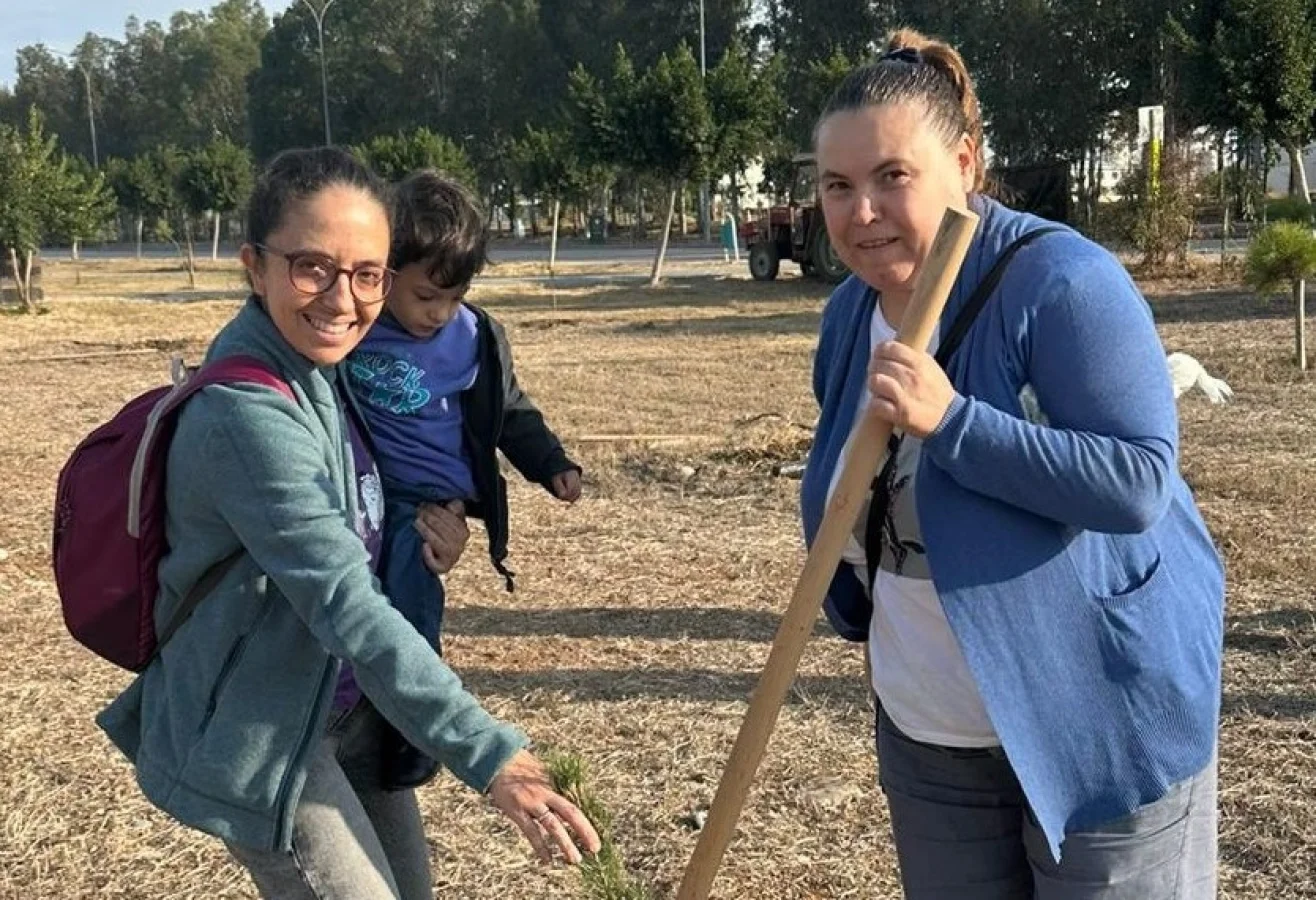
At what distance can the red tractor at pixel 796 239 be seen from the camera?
23578 mm

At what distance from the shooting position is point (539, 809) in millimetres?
1624

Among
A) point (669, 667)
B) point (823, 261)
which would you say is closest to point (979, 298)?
point (669, 667)

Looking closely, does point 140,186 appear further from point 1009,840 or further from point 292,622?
point 1009,840

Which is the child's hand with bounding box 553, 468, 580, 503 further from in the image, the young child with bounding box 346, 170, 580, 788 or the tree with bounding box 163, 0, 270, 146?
the tree with bounding box 163, 0, 270, 146

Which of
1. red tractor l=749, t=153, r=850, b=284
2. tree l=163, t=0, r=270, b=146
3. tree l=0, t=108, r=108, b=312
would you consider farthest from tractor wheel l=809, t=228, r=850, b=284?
tree l=163, t=0, r=270, b=146

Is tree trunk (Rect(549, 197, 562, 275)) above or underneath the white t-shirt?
above

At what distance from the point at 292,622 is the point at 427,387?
0.67 meters

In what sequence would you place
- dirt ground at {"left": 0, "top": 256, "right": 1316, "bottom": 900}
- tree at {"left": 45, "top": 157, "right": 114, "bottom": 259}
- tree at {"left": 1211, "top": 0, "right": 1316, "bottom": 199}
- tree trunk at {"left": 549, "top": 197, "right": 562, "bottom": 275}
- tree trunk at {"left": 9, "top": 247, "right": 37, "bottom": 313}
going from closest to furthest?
dirt ground at {"left": 0, "top": 256, "right": 1316, "bottom": 900} < tree at {"left": 1211, "top": 0, "right": 1316, "bottom": 199} < tree trunk at {"left": 9, "top": 247, "right": 37, "bottom": 313} < tree at {"left": 45, "top": 157, "right": 114, "bottom": 259} < tree trunk at {"left": 549, "top": 197, "right": 562, "bottom": 275}

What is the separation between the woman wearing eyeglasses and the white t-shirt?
505 mm

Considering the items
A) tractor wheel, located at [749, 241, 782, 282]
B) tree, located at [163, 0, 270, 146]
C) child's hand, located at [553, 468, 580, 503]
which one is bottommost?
child's hand, located at [553, 468, 580, 503]

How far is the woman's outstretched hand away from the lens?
5.32 feet

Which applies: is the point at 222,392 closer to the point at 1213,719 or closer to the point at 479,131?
the point at 1213,719

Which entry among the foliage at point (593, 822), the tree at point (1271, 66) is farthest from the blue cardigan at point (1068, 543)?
the tree at point (1271, 66)

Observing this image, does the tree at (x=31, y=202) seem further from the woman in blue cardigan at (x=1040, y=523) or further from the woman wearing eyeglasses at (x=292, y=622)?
the woman in blue cardigan at (x=1040, y=523)
